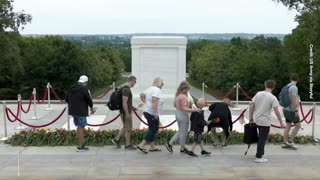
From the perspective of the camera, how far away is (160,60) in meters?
17.5

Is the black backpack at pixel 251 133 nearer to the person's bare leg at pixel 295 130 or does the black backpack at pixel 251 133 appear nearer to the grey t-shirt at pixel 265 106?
the grey t-shirt at pixel 265 106

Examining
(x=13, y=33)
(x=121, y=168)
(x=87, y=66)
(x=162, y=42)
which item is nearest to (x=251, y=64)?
(x=87, y=66)

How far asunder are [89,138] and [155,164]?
2.29m

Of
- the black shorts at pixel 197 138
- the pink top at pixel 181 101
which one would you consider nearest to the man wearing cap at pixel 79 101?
the pink top at pixel 181 101

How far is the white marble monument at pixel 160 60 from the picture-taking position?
57.1 ft

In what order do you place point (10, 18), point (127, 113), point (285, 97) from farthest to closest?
point (10, 18)
point (285, 97)
point (127, 113)

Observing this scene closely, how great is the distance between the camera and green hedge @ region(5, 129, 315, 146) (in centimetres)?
1102

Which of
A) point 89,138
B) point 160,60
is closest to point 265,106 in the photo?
point 89,138

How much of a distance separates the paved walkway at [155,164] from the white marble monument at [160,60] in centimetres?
691

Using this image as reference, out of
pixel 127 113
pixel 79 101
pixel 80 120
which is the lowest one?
pixel 80 120

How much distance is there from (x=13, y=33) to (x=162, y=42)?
1325cm

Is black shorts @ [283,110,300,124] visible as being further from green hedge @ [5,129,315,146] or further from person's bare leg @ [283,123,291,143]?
green hedge @ [5,129,315,146]

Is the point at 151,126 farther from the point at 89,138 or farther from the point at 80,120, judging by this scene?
the point at 89,138

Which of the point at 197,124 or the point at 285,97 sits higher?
the point at 285,97
